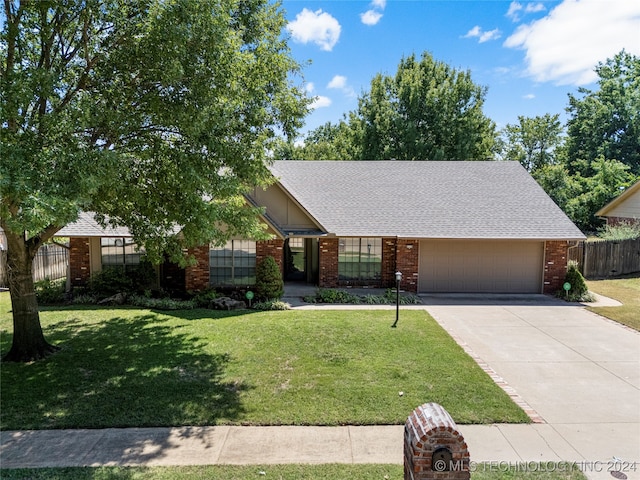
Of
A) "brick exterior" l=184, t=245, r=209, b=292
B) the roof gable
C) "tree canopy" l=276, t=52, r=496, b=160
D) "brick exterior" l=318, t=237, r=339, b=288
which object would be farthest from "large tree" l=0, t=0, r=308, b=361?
"tree canopy" l=276, t=52, r=496, b=160

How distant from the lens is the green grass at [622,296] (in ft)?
42.0

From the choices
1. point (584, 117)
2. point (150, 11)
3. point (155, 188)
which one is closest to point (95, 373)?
point (155, 188)

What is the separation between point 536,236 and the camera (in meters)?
15.7

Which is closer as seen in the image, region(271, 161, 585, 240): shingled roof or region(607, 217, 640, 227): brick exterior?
region(271, 161, 585, 240): shingled roof

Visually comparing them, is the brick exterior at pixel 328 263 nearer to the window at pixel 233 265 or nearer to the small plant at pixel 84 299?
the window at pixel 233 265

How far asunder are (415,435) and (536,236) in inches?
550

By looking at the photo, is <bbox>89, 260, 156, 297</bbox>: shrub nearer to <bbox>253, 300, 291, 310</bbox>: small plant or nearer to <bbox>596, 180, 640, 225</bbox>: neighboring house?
<bbox>253, 300, 291, 310</bbox>: small plant

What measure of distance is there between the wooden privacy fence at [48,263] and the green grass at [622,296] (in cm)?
1876

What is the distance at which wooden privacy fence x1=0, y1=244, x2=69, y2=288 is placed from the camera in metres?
16.6

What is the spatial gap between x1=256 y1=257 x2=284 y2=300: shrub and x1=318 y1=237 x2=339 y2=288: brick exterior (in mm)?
2600

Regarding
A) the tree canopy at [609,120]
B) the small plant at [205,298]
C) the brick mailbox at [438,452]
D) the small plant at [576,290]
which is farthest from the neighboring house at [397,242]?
the tree canopy at [609,120]

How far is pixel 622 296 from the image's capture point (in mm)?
16016

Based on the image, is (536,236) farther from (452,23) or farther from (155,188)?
(155,188)

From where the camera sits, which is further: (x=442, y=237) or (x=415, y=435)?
(x=442, y=237)
